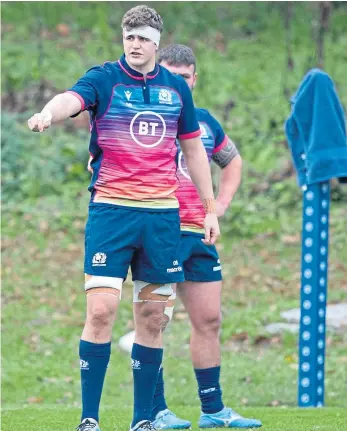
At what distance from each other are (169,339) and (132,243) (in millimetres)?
6462

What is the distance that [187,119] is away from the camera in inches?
220

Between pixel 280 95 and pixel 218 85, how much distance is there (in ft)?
3.89

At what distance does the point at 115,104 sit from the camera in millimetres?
5281

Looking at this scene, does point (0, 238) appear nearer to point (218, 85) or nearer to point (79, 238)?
point (79, 238)

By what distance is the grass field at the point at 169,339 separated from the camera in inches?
309

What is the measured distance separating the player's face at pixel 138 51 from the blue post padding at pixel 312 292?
3302 mm

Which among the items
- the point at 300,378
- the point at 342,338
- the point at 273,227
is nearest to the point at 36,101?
the point at 273,227

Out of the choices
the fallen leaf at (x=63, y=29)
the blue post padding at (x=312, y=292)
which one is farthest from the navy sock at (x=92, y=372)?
the fallen leaf at (x=63, y=29)

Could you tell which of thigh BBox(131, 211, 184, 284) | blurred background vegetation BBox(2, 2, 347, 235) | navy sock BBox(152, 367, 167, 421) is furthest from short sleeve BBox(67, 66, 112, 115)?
blurred background vegetation BBox(2, 2, 347, 235)

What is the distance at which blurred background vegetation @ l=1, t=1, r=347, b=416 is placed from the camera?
11.2 m

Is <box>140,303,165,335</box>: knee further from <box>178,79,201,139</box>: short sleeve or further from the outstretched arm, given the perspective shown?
the outstretched arm

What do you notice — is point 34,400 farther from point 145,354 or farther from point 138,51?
point 138,51

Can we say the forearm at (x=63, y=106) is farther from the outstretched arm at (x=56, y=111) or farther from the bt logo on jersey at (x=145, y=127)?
the bt logo on jersey at (x=145, y=127)

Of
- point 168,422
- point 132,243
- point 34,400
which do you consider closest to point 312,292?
point 168,422
